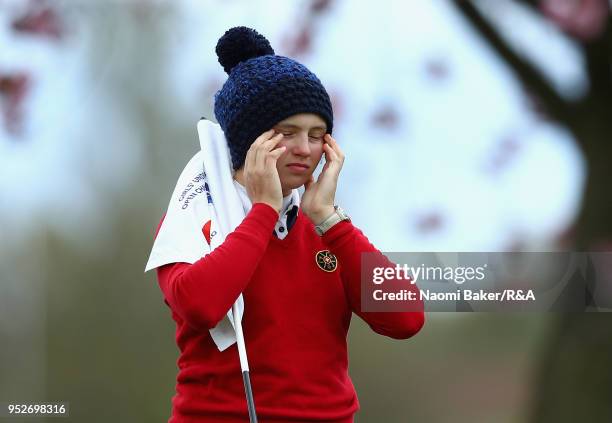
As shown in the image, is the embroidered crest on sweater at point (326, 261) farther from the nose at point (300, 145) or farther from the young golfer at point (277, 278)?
the nose at point (300, 145)

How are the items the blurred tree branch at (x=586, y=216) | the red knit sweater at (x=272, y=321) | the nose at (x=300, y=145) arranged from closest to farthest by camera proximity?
the red knit sweater at (x=272, y=321), the nose at (x=300, y=145), the blurred tree branch at (x=586, y=216)

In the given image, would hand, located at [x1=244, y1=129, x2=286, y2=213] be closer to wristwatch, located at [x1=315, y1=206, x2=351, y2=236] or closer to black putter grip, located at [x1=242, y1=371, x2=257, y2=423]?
wristwatch, located at [x1=315, y1=206, x2=351, y2=236]

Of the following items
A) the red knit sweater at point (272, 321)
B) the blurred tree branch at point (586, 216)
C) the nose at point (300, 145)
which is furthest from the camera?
the blurred tree branch at point (586, 216)

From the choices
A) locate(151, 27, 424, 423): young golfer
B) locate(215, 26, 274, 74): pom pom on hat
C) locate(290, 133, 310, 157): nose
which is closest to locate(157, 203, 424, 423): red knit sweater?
locate(151, 27, 424, 423): young golfer

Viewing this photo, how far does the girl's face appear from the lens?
1.26 m

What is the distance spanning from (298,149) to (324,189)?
7 centimetres

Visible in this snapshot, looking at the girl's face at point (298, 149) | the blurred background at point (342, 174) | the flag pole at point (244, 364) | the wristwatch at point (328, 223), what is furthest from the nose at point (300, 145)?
the blurred background at point (342, 174)

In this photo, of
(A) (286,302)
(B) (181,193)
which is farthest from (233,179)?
(A) (286,302)

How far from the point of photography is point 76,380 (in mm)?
2285

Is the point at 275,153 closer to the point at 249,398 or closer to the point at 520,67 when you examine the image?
the point at 249,398

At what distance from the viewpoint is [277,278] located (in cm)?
124

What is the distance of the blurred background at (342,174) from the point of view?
7.18 feet

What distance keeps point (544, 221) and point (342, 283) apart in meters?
1.09

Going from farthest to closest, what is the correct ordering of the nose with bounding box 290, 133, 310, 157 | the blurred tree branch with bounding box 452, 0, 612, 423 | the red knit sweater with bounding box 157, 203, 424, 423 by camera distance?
the blurred tree branch with bounding box 452, 0, 612, 423 → the nose with bounding box 290, 133, 310, 157 → the red knit sweater with bounding box 157, 203, 424, 423
